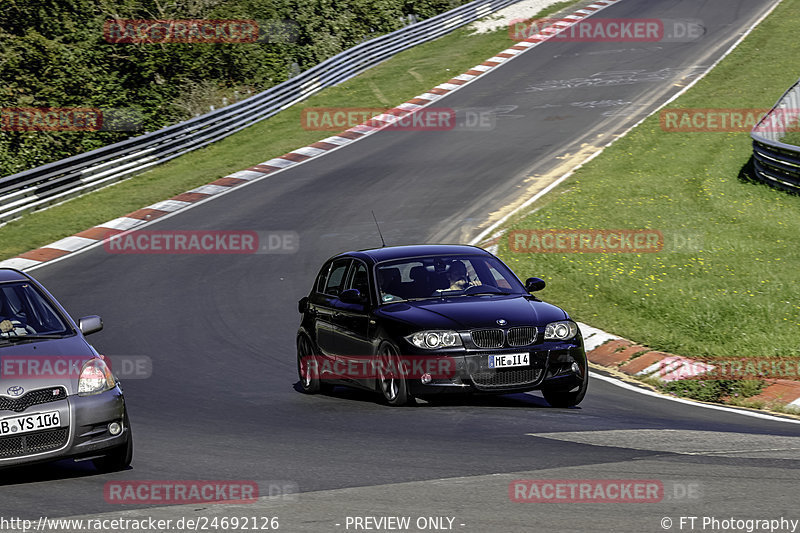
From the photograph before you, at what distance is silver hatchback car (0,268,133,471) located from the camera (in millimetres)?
7805

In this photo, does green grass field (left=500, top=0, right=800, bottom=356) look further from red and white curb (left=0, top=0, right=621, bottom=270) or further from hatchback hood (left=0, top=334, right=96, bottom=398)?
red and white curb (left=0, top=0, right=621, bottom=270)

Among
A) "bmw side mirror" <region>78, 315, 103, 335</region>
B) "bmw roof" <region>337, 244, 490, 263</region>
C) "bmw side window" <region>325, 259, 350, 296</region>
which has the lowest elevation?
"bmw side window" <region>325, 259, 350, 296</region>

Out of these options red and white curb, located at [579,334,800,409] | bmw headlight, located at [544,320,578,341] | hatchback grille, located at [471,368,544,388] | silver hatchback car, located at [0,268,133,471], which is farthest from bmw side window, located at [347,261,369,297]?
silver hatchback car, located at [0,268,133,471]

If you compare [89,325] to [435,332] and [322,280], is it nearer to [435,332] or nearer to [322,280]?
[435,332]

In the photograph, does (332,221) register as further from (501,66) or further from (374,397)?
(501,66)

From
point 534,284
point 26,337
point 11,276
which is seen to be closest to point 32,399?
point 26,337

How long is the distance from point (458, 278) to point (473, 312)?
1035 millimetres

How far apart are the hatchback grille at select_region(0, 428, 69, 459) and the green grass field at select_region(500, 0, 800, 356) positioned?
744 centimetres

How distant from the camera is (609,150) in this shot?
27422 mm

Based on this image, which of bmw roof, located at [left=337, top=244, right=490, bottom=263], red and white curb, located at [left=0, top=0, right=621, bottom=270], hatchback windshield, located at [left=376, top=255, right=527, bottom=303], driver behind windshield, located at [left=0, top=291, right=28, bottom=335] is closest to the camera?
driver behind windshield, located at [left=0, top=291, right=28, bottom=335]

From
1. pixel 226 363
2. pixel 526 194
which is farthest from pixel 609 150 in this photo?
pixel 226 363

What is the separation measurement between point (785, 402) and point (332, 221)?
1337 cm

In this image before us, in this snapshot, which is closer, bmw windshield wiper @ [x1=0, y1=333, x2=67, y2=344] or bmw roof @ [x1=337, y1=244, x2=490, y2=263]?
bmw windshield wiper @ [x1=0, y1=333, x2=67, y2=344]

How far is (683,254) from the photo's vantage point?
17500 millimetres
